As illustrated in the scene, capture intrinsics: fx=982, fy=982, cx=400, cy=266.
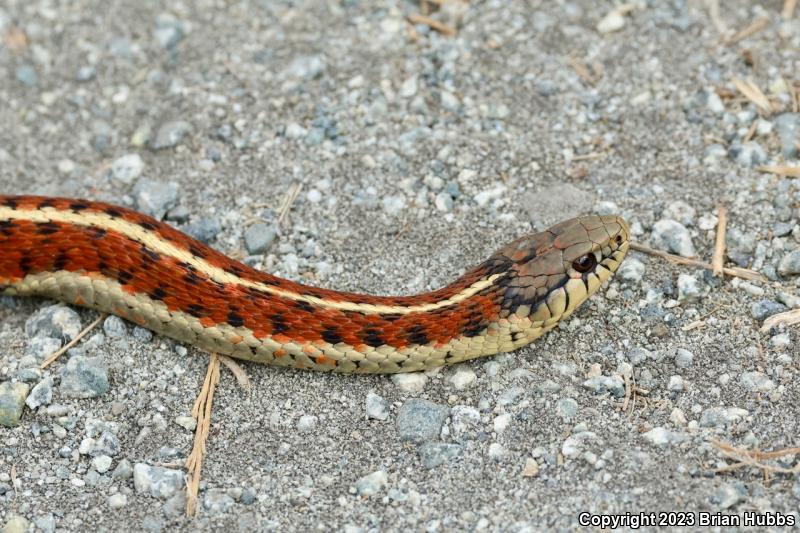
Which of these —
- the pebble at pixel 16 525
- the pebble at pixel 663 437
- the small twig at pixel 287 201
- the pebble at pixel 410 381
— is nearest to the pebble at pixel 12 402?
the pebble at pixel 16 525

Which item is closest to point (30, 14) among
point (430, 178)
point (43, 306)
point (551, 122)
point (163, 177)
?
point (163, 177)

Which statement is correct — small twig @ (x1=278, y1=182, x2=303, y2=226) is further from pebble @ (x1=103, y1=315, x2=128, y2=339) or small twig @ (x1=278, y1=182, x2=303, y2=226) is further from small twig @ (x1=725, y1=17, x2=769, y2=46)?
small twig @ (x1=725, y1=17, x2=769, y2=46)

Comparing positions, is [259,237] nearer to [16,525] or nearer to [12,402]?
[12,402]

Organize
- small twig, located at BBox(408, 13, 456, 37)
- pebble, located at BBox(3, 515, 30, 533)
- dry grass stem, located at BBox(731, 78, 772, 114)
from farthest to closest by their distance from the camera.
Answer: small twig, located at BBox(408, 13, 456, 37)
dry grass stem, located at BBox(731, 78, 772, 114)
pebble, located at BBox(3, 515, 30, 533)

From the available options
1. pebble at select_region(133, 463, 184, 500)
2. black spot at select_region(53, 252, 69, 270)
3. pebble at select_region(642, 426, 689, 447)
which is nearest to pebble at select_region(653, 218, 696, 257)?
pebble at select_region(642, 426, 689, 447)

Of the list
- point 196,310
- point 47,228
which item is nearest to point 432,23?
point 196,310

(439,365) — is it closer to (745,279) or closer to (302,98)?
(745,279)
